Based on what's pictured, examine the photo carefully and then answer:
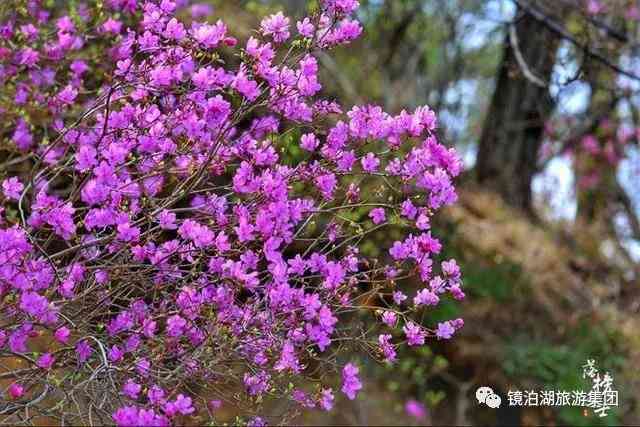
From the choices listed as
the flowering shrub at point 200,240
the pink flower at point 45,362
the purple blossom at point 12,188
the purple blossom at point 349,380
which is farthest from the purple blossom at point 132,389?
the purple blossom at point 12,188

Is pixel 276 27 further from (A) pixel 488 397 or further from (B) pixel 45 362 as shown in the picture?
(A) pixel 488 397

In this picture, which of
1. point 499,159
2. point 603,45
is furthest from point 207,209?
point 499,159

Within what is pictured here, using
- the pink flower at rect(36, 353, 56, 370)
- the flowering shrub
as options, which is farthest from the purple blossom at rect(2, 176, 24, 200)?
the pink flower at rect(36, 353, 56, 370)

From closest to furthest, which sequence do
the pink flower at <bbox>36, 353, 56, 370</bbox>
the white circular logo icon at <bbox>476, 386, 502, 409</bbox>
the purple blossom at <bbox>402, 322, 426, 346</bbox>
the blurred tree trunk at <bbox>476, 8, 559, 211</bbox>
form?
the pink flower at <bbox>36, 353, 56, 370</bbox> → the purple blossom at <bbox>402, 322, 426, 346</bbox> → the white circular logo icon at <bbox>476, 386, 502, 409</bbox> → the blurred tree trunk at <bbox>476, 8, 559, 211</bbox>

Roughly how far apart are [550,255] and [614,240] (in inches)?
93.9

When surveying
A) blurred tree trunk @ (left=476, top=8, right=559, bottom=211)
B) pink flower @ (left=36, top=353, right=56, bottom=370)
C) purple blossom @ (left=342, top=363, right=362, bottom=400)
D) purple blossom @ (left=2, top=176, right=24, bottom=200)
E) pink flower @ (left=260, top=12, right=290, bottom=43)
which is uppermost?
blurred tree trunk @ (left=476, top=8, right=559, bottom=211)

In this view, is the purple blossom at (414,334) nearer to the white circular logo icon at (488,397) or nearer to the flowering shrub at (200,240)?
the flowering shrub at (200,240)

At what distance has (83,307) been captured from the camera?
3152 mm

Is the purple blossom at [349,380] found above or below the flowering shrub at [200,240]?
below

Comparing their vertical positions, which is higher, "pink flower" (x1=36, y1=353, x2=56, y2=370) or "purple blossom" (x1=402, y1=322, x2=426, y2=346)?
"purple blossom" (x1=402, y1=322, x2=426, y2=346)

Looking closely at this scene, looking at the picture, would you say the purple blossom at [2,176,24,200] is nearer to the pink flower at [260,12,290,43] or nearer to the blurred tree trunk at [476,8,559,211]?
the pink flower at [260,12,290,43]

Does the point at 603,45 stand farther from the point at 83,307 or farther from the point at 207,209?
the point at 83,307

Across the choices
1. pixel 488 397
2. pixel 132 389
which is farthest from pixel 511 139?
pixel 132 389

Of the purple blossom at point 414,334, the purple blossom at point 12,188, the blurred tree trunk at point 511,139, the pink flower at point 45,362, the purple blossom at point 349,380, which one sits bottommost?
the pink flower at point 45,362
